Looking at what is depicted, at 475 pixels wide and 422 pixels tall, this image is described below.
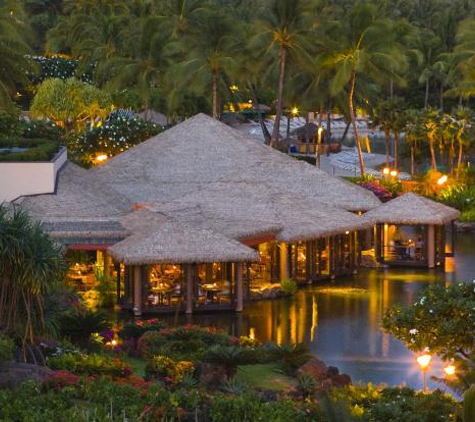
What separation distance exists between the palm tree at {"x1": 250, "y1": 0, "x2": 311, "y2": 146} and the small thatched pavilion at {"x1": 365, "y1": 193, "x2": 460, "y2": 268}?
19.5m

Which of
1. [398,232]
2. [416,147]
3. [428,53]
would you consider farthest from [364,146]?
[398,232]

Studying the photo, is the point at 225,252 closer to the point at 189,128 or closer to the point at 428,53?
the point at 189,128

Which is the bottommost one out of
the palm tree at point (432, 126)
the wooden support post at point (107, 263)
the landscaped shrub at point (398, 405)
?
the landscaped shrub at point (398, 405)

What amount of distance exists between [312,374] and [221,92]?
54.5 m

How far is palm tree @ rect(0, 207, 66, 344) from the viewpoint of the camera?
23047mm

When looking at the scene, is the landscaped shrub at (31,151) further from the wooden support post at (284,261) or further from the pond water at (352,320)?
the pond water at (352,320)

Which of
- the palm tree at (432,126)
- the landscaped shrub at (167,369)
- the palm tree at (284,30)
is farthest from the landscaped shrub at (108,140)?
the landscaped shrub at (167,369)

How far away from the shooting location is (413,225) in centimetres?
4591

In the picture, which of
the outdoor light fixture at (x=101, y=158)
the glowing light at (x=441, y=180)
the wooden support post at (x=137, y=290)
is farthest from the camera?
the glowing light at (x=441, y=180)

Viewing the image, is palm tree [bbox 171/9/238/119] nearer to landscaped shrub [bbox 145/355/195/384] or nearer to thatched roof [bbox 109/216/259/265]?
thatched roof [bbox 109/216/259/265]

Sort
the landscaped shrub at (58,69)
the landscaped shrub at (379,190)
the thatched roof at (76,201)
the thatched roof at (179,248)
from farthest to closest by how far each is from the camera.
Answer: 1. the landscaped shrub at (58,69)
2. the landscaped shrub at (379,190)
3. the thatched roof at (76,201)
4. the thatched roof at (179,248)

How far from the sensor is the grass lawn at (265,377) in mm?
25125

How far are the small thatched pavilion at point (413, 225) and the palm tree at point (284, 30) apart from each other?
64.1ft

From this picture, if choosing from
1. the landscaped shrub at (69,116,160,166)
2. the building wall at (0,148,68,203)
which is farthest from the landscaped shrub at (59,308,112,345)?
the landscaped shrub at (69,116,160,166)
